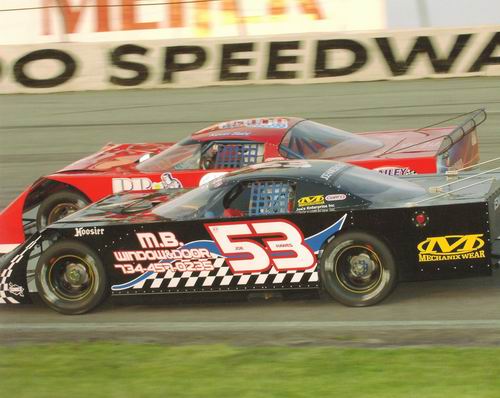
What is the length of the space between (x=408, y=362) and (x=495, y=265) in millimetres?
1736

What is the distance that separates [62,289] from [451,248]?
9.77 ft

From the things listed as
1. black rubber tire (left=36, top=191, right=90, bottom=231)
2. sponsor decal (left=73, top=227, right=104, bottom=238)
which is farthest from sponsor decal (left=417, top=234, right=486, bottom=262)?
black rubber tire (left=36, top=191, right=90, bottom=231)

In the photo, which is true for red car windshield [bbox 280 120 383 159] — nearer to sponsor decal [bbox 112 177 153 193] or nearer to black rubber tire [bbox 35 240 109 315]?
sponsor decal [bbox 112 177 153 193]

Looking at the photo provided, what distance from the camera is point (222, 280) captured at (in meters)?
7.42

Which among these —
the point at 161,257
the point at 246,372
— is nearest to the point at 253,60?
the point at 161,257

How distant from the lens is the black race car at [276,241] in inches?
280

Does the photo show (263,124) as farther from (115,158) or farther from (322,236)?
(322,236)

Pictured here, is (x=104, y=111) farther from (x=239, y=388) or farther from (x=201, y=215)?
(x=239, y=388)

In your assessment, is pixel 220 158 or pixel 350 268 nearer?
pixel 350 268

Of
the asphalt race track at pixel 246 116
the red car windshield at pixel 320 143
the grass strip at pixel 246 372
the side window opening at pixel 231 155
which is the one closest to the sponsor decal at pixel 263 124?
the red car windshield at pixel 320 143

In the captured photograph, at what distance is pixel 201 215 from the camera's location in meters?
7.50

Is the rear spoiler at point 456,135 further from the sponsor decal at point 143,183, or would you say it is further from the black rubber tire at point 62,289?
the black rubber tire at point 62,289

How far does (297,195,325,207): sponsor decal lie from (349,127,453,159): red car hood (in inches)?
90.8

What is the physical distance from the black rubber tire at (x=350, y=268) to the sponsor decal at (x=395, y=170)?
2159 millimetres
